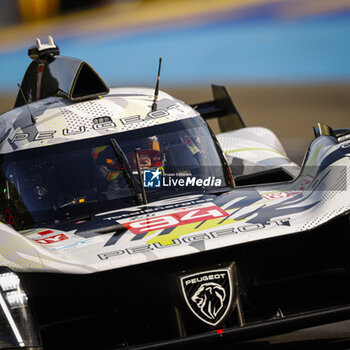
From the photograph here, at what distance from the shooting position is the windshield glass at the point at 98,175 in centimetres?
591

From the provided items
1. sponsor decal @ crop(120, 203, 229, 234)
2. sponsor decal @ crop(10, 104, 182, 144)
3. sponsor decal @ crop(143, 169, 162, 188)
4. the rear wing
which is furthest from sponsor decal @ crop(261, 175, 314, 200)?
the rear wing

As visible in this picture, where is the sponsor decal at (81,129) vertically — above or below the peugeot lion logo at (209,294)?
above

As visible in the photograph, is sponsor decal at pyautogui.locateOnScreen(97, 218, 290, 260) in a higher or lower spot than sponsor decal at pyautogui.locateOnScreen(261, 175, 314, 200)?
higher

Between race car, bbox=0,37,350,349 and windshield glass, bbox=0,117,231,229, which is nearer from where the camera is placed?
race car, bbox=0,37,350,349

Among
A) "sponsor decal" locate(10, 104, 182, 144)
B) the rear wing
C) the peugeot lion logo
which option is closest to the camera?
the peugeot lion logo

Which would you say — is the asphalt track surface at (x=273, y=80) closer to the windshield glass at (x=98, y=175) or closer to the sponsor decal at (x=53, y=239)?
the windshield glass at (x=98, y=175)

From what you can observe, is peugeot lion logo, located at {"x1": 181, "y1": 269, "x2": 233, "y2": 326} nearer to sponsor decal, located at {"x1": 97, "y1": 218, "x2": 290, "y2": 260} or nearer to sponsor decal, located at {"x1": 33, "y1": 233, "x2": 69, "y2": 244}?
sponsor decal, located at {"x1": 97, "y1": 218, "x2": 290, "y2": 260}

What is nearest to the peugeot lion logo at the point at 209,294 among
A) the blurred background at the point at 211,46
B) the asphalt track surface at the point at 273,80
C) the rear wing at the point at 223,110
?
the rear wing at the point at 223,110

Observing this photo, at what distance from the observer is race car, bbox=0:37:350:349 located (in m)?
4.67

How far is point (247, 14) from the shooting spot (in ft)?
90.9

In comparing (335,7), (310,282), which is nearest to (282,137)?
(335,7)

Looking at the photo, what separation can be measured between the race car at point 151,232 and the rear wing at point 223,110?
2.24 m

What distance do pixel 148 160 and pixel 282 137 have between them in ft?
36.1

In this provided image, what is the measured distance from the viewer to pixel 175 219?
206 inches
